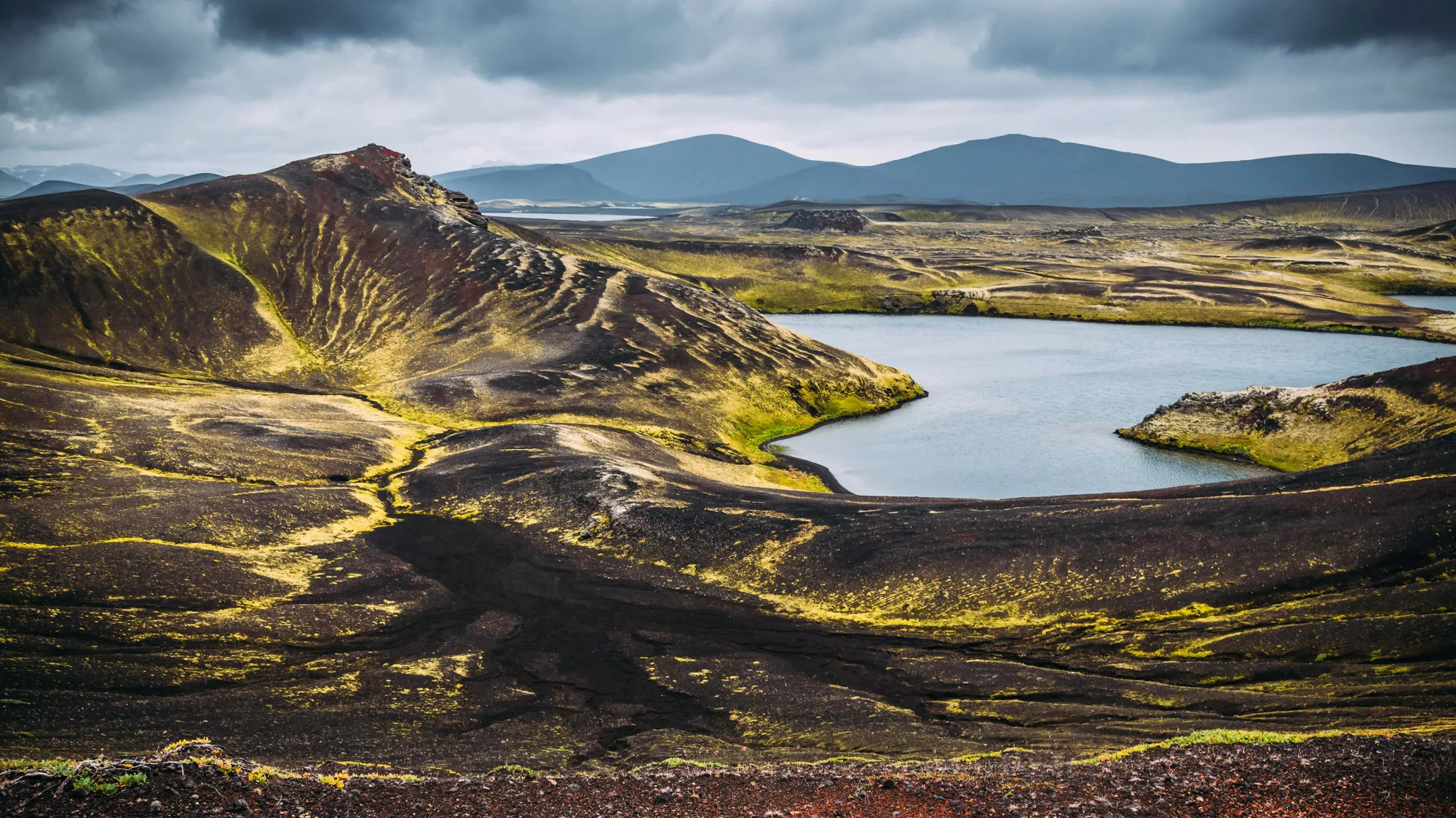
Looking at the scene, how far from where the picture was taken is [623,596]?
49938 mm

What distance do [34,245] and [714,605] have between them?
118345 millimetres

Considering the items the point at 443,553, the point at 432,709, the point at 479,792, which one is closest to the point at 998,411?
the point at 443,553

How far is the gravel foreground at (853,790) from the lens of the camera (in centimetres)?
1938

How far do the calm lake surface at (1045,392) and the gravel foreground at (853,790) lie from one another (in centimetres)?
5391

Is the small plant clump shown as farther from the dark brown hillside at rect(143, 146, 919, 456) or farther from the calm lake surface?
the dark brown hillside at rect(143, 146, 919, 456)

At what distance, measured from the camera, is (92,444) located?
6500 centimetres

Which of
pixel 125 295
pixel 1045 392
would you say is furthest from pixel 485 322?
pixel 1045 392

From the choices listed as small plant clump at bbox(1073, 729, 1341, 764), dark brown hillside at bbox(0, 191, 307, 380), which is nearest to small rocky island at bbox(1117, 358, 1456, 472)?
small plant clump at bbox(1073, 729, 1341, 764)

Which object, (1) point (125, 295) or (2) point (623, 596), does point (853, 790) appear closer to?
(2) point (623, 596)

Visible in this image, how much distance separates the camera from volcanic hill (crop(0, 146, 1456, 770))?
1336 inches

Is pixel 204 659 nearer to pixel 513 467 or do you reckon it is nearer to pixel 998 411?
pixel 513 467

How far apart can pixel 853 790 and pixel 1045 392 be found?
340 feet

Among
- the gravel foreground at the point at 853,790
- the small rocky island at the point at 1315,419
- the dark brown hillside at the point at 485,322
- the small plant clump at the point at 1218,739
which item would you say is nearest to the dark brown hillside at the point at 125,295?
the dark brown hillside at the point at 485,322

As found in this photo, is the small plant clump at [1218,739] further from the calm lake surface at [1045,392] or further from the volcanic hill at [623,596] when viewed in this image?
the calm lake surface at [1045,392]
